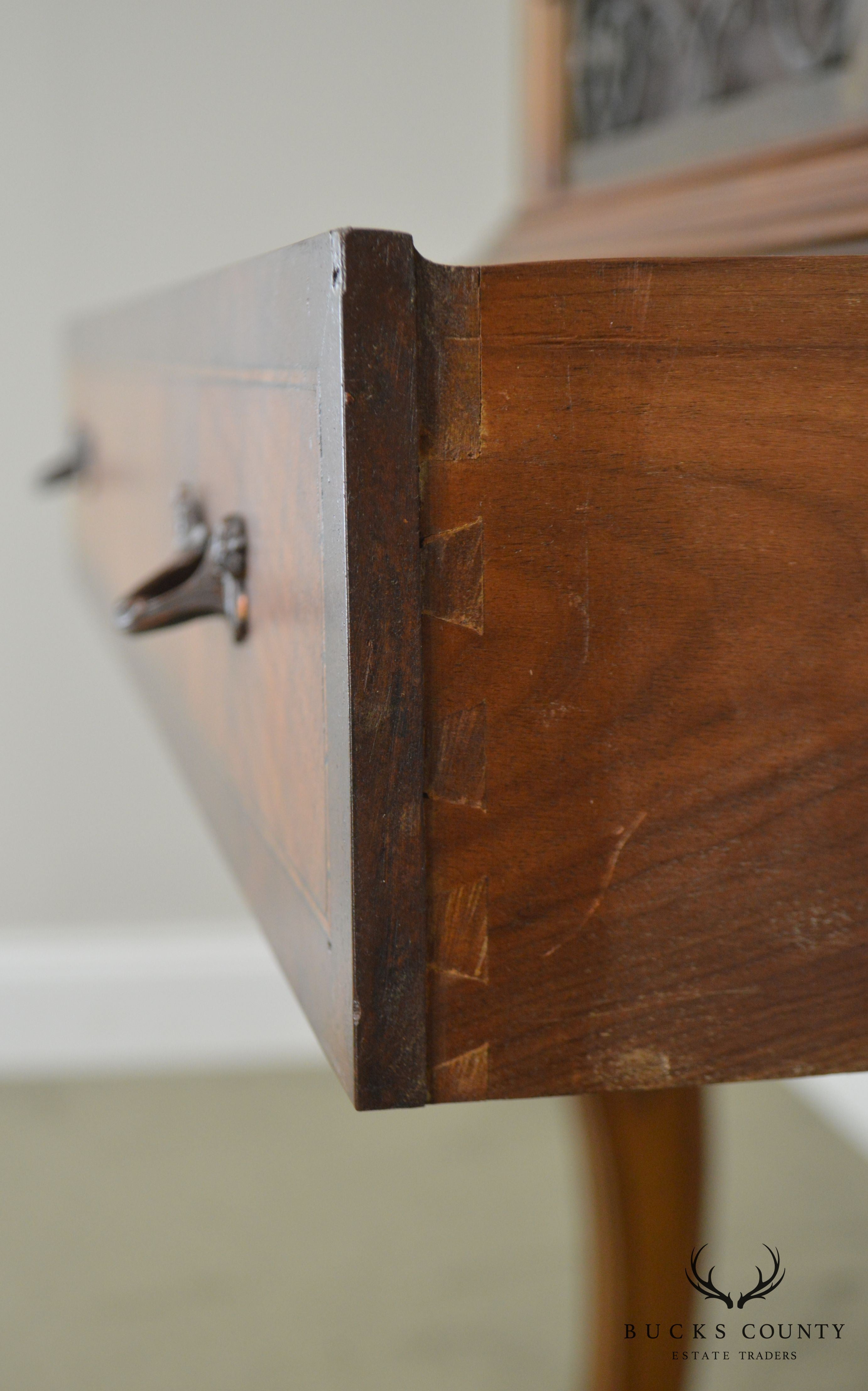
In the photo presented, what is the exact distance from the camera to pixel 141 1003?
5.59 feet

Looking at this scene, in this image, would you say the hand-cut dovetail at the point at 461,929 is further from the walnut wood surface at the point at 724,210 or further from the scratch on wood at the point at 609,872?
the walnut wood surface at the point at 724,210

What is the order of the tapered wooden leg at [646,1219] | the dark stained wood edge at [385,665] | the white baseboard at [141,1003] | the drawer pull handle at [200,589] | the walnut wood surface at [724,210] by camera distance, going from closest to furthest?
the dark stained wood edge at [385,665], the drawer pull handle at [200,589], the walnut wood surface at [724,210], the tapered wooden leg at [646,1219], the white baseboard at [141,1003]

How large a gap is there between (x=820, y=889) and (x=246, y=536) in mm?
178

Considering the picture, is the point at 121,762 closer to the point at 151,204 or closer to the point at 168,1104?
the point at 168,1104

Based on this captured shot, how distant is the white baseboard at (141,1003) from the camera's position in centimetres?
170

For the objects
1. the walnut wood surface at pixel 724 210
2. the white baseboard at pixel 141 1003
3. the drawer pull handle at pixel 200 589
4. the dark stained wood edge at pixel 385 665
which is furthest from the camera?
the white baseboard at pixel 141 1003

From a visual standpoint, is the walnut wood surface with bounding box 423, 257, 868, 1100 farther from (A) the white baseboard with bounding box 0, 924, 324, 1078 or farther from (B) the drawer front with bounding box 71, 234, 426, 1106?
(A) the white baseboard with bounding box 0, 924, 324, 1078

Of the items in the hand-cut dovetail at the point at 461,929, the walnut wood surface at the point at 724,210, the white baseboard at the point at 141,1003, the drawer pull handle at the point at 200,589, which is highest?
the walnut wood surface at the point at 724,210

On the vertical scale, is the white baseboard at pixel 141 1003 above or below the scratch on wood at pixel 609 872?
below

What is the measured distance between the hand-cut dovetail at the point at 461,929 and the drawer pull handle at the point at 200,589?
0.13 metres

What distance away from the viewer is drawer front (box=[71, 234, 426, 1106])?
287 mm

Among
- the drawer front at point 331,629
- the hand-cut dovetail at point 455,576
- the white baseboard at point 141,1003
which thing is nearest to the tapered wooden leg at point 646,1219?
the drawer front at point 331,629

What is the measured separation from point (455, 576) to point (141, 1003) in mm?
1499

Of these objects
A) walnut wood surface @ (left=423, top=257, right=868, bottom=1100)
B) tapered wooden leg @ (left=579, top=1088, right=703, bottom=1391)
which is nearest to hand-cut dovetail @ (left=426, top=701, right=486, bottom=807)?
walnut wood surface @ (left=423, top=257, right=868, bottom=1100)
